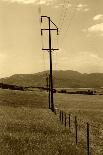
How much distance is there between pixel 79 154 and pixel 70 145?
2391mm

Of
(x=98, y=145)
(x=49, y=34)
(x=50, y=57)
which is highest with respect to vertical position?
(x=49, y=34)

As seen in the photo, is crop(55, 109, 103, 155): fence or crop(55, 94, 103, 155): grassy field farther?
crop(55, 94, 103, 155): grassy field

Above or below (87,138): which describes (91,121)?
below

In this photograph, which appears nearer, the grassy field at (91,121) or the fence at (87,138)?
the fence at (87,138)

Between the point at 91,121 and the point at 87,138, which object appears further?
the point at 91,121

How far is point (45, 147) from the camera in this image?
18141 millimetres

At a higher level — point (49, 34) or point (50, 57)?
point (49, 34)

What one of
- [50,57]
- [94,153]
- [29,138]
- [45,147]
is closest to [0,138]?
[29,138]

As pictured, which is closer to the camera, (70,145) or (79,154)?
(79,154)

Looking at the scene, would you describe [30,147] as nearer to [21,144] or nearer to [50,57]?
[21,144]

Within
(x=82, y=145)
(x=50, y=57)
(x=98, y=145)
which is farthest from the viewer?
(x=50, y=57)

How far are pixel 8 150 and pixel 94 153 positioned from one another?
4310mm

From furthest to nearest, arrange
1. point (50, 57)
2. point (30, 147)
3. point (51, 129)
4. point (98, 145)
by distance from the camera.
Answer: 1. point (50, 57)
2. point (51, 129)
3. point (98, 145)
4. point (30, 147)

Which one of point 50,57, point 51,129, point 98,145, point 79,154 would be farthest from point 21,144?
point 50,57
